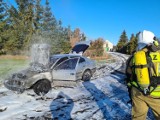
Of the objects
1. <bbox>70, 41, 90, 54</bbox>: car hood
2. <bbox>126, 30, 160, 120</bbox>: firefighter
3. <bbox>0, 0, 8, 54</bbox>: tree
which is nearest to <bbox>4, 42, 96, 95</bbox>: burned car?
<bbox>70, 41, 90, 54</bbox>: car hood

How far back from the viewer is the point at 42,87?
8.41m

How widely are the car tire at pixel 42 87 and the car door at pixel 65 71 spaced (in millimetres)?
506

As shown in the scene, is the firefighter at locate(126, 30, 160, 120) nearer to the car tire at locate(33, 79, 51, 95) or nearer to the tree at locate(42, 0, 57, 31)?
the car tire at locate(33, 79, 51, 95)

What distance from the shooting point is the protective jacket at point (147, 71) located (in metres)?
3.24

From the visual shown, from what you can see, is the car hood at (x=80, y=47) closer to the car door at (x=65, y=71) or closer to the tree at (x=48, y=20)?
the car door at (x=65, y=71)

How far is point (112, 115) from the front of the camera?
6180 millimetres

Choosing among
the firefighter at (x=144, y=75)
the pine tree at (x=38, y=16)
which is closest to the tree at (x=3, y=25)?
the pine tree at (x=38, y=16)

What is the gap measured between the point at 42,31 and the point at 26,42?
5122 millimetres

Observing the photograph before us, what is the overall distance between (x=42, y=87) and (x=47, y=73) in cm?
64

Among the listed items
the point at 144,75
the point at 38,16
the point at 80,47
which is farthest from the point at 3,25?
the point at 144,75

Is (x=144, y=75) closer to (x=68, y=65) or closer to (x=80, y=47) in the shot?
(x=68, y=65)

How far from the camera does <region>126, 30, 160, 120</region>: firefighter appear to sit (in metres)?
3.26

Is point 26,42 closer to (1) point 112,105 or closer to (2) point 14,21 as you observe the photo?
(2) point 14,21

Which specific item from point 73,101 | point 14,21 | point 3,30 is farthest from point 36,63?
point 14,21
